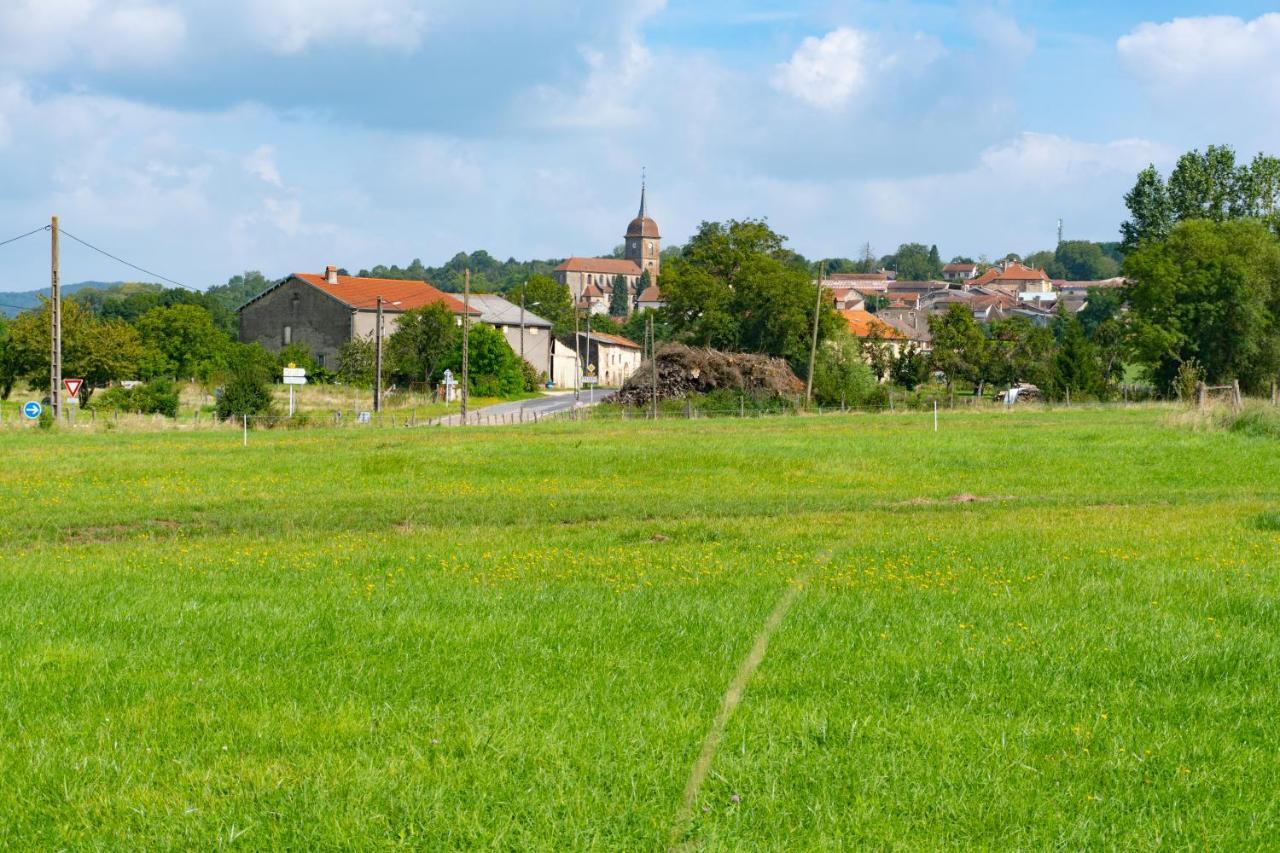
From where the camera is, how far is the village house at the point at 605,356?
124188mm

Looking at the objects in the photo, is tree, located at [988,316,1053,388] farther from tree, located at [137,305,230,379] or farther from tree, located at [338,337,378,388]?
tree, located at [137,305,230,379]

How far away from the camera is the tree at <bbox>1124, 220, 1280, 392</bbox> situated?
7662 centimetres

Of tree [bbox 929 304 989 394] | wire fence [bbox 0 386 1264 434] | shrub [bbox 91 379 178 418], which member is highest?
tree [bbox 929 304 989 394]

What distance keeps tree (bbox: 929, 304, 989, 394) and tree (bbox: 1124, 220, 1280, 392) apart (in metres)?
11.8

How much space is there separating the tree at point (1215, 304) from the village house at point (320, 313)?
5022cm

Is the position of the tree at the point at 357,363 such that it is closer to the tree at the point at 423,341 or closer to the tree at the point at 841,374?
the tree at the point at 423,341

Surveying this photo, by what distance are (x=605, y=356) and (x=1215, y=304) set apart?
6327 cm

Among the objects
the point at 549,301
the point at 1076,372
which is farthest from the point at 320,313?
the point at 1076,372

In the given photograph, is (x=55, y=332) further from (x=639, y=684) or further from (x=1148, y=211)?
(x=1148, y=211)

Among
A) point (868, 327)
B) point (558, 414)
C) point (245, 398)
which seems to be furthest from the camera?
point (868, 327)

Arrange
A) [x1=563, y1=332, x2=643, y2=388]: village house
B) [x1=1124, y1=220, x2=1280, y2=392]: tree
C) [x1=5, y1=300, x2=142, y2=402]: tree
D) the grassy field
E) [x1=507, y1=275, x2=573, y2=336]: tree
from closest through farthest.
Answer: the grassy field < [x1=5, y1=300, x2=142, y2=402]: tree < [x1=1124, y1=220, x2=1280, y2=392]: tree < [x1=563, y1=332, x2=643, y2=388]: village house < [x1=507, y1=275, x2=573, y2=336]: tree

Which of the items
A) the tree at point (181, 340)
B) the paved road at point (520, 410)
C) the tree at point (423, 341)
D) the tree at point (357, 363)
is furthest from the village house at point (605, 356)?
the tree at point (181, 340)

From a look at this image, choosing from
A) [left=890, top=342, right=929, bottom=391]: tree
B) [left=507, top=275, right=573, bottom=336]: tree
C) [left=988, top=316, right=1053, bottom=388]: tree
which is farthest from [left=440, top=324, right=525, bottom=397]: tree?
[left=507, top=275, right=573, bottom=336]: tree

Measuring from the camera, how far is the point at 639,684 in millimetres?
8609
